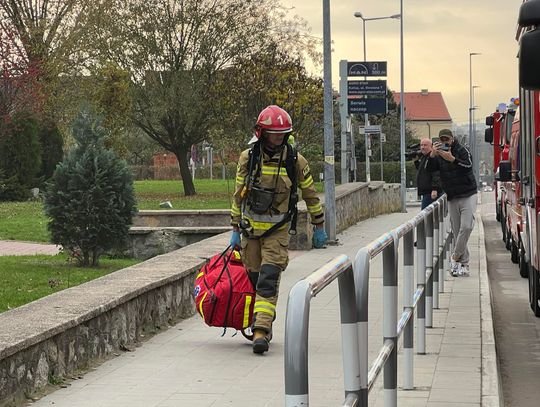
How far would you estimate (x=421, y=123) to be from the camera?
168 m

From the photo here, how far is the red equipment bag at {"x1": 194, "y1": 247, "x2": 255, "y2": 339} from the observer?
9.24 metres

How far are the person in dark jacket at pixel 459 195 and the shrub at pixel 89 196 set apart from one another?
13.2ft

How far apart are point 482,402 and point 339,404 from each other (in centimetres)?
312

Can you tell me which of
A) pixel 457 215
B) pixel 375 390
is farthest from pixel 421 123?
pixel 375 390

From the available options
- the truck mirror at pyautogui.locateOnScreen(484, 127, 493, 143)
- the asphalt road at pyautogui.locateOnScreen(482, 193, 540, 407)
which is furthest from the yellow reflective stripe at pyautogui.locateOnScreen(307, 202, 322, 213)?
the truck mirror at pyautogui.locateOnScreen(484, 127, 493, 143)

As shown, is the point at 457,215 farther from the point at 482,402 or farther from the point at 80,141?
the point at 482,402

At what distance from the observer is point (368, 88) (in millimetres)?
42625

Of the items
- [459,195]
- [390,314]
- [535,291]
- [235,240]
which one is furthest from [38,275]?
[390,314]

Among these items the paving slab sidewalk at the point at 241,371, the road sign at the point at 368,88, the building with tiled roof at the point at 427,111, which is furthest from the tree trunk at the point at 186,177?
the building with tiled roof at the point at 427,111

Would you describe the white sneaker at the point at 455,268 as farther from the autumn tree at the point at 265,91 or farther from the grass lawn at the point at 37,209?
the autumn tree at the point at 265,91

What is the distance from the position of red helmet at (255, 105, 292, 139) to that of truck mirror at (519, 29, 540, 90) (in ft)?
11.5

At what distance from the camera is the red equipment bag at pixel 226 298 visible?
9242 millimetres

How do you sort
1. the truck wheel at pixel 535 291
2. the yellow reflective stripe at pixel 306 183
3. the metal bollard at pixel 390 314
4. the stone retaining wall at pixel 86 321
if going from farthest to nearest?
the truck wheel at pixel 535 291
the yellow reflective stripe at pixel 306 183
the stone retaining wall at pixel 86 321
the metal bollard at pixel 390 314

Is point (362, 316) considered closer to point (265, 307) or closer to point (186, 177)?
point (265, 307)
